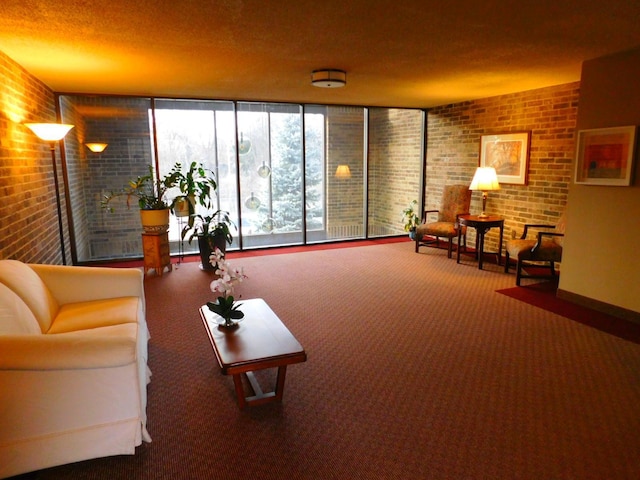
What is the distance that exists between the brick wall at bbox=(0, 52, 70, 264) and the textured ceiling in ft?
0.77

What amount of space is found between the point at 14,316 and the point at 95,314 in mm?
524

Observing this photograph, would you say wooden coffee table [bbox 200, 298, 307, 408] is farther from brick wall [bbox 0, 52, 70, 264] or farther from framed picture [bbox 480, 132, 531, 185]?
framed picture [bbox 480, 132, 531, 185]

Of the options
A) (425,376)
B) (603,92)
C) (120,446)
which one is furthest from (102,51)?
(603,92)

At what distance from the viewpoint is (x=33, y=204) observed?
13.5ft

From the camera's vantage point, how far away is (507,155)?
612 cm

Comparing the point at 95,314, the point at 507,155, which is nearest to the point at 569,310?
the point at 507,155

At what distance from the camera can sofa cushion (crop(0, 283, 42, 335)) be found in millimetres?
2209

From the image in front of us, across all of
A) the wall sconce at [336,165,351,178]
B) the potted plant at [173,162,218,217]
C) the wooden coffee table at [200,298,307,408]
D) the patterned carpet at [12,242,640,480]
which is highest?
the wall sconce at [336,165,351,178]

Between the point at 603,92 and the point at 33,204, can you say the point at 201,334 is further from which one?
the point at 603,92

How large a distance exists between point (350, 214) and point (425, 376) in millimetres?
5055

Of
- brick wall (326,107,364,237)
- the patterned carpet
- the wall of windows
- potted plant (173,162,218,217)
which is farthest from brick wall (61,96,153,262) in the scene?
brick wall (326,107,364,237)

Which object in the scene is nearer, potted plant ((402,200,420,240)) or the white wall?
the white wall

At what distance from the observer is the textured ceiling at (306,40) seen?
259cm

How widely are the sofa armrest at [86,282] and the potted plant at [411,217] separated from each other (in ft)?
17.1
